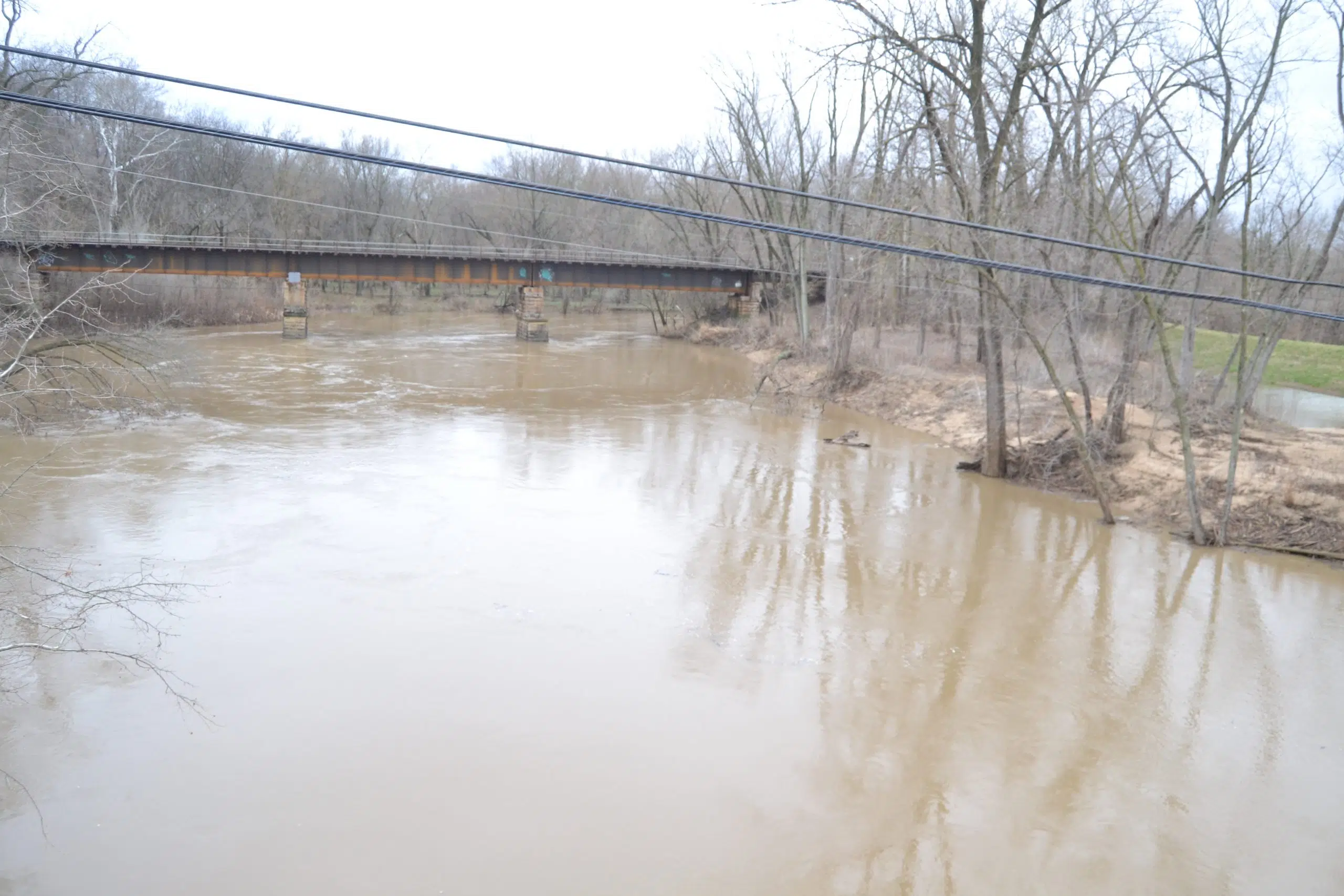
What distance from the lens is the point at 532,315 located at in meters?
50.2

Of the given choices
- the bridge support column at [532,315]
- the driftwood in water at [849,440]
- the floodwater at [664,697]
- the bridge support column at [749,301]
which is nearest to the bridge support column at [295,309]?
the bridge support column at [532,315]

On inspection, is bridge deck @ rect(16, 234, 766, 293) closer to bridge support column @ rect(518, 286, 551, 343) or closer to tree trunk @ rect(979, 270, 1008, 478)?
bridge support column @ rect(518, 286, 551, 343)

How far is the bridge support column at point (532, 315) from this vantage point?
50094mm

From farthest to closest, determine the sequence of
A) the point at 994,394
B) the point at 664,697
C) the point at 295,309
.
A: the point at 295,309 → the point at 994,394 → the point at 664,697

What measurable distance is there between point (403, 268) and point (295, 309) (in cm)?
537

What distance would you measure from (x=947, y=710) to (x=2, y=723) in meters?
9.73

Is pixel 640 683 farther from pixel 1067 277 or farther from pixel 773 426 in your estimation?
pixel 773 426

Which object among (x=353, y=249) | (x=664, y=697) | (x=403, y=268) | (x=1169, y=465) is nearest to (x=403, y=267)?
(x=403, y=268)

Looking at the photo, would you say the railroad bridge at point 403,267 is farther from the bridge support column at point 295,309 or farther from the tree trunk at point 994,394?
the tree trunk at point 994,394

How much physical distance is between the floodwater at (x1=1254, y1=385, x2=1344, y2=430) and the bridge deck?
973 inches

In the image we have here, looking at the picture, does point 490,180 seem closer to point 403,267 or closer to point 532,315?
point 403,267

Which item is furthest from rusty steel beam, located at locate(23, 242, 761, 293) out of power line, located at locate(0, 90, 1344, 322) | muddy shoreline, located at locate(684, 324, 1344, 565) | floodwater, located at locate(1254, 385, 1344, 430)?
power line, located at locate(0, 90, 1344, 322)

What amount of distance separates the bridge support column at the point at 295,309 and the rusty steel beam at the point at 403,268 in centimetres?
57

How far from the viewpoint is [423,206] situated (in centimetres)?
7962
